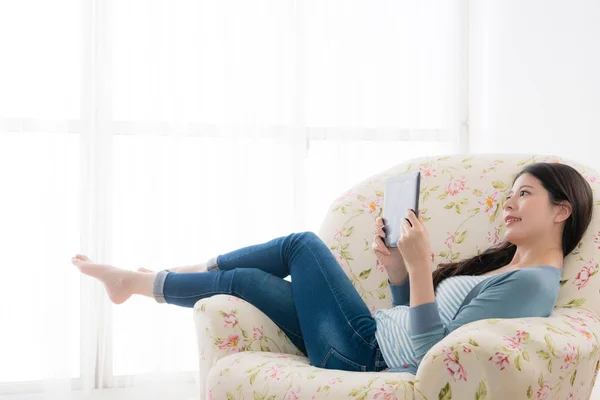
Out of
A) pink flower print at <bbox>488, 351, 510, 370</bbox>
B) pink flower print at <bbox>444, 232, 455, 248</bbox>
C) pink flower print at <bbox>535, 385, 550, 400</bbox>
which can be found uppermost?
pink flower print at <bbox>444, 232, 455, 248</bbox>

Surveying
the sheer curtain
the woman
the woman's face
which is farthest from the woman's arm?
the sheer curtain

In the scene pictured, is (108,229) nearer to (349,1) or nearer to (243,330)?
(243,330)

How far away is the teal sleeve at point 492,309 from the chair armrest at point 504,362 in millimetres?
56

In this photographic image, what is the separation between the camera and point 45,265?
2.63 meters

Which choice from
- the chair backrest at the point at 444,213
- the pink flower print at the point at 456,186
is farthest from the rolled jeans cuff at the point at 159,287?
the pink flower print at the point at 456,186

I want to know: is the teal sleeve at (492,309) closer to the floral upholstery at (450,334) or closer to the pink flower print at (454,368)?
the floral upholstery at (450,334)

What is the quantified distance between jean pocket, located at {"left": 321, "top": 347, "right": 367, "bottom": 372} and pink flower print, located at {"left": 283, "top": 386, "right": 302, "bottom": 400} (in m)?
0.28

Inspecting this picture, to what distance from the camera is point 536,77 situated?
102 inches

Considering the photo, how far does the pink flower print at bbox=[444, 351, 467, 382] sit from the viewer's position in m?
1.21

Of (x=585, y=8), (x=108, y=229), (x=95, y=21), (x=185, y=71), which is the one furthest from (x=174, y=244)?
(x=585, y=8)

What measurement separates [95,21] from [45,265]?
39.1 inches

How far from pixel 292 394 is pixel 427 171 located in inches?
37.3

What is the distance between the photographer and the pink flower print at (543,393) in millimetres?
1251

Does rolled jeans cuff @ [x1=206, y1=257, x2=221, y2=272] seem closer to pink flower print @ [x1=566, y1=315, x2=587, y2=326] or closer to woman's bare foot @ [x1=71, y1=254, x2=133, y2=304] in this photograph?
woman's bare foot @ [x1=71, y1=254, x2=133, y2=304]
